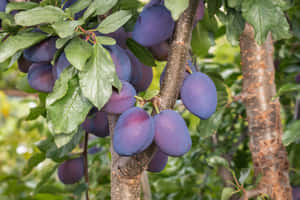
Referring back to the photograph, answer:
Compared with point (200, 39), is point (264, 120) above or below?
below

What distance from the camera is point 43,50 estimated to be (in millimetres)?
518

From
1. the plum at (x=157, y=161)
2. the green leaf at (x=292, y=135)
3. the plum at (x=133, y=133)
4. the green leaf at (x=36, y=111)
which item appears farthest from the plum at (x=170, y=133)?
the green leaf at (x=36, y=111)

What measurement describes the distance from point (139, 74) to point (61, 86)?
20 cm

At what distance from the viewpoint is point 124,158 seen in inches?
19.8

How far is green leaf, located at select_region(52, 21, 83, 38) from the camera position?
419 millimetres

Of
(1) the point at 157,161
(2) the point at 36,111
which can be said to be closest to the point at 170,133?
(1) the point at 157,161

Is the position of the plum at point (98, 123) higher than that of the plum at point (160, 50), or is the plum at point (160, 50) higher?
the plum at point (160, 50)

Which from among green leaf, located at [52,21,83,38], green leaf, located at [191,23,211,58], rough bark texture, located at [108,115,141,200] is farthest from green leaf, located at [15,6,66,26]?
green leaf, located at [191,23,211,58]

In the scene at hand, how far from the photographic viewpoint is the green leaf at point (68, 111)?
0.44 meters

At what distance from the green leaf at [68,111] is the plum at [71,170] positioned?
434 mm

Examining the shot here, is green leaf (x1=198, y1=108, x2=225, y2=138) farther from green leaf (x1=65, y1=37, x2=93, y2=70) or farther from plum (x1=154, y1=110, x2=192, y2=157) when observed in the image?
green leaf (x1=65, y1=37, x2=93, y2=70)

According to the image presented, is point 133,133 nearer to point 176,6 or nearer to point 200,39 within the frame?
point 176,6

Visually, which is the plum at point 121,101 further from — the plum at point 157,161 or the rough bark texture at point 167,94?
the plum at point 157,161

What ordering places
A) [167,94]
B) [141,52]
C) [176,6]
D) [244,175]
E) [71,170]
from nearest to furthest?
[176,6] < [167,94] < [141,52] < [244,175] < [71,170]
